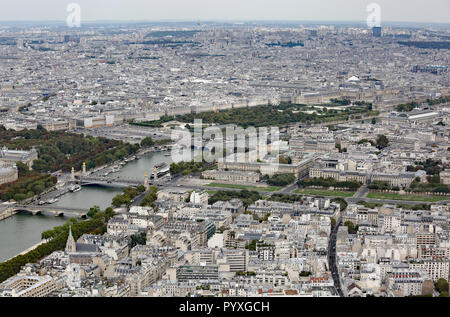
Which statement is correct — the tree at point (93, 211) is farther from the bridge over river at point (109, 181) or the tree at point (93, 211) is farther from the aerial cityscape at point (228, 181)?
the bridge over river at point (109, 181)

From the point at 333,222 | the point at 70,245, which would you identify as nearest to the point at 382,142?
the point at 333,222

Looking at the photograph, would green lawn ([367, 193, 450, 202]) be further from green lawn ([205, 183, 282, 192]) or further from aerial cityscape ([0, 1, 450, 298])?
green lawn ([205, 183, 282, 192])

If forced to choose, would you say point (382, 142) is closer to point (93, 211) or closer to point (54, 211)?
point (93, 211)

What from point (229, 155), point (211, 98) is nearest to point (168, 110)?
point (211, 98)

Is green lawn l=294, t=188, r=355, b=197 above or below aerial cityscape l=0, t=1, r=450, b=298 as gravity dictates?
below

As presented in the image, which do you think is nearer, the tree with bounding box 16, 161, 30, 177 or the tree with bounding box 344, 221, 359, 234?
the tree with bounding box 344, 221, 359, 234

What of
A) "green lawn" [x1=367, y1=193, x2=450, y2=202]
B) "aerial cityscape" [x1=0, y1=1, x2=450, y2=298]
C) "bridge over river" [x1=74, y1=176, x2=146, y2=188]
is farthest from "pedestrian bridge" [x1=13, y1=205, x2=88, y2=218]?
"green lawn" [x1=367, y1=193, x2=450, y2=202]
